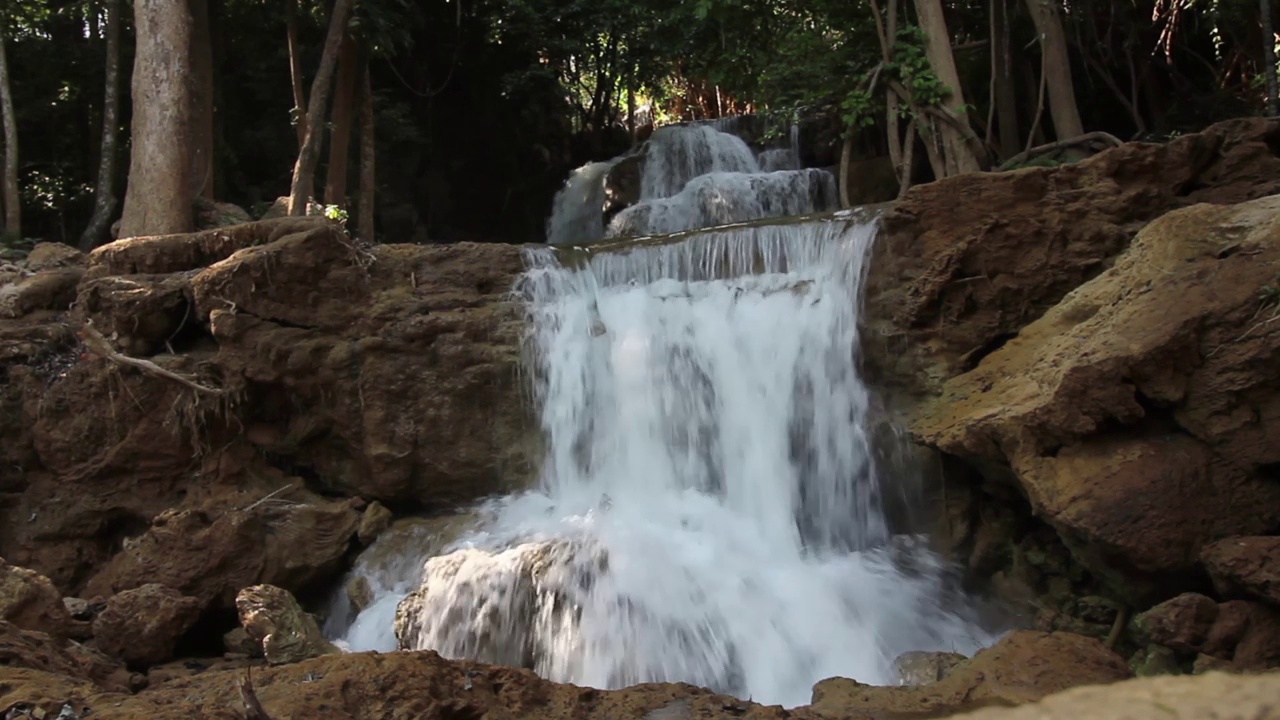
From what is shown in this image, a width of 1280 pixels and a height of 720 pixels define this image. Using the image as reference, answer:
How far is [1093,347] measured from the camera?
6.35 meters

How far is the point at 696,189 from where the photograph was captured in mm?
14125

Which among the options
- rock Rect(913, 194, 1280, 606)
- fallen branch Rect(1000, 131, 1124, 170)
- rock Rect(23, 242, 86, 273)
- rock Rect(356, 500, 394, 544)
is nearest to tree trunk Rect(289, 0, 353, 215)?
rock Rect(23, 242, 86, 273)

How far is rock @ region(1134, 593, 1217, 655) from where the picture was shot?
5.43 m

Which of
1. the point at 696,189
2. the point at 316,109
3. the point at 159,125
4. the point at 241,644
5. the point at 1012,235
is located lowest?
the point at 241,644

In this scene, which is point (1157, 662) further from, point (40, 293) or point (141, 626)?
point (40, 293)

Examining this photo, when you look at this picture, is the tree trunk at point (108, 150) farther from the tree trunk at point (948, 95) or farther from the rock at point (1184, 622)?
the rock at point (1184, 622)

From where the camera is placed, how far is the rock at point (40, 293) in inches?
336

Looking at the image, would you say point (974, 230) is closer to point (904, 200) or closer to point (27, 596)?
point (904, 200)

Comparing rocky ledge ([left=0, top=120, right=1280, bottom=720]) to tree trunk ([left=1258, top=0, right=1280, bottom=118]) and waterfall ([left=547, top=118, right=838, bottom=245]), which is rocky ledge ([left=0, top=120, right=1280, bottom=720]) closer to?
tree trunk ([left=1258, top=0, right=1280, bottom=118])

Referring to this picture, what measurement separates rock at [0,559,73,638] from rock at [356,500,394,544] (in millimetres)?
2503

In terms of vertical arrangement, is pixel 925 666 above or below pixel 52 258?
below

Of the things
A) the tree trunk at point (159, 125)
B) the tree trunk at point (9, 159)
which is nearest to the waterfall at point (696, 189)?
the tree trunk at point (159, 125)

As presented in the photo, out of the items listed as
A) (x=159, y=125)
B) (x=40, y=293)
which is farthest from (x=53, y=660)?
(x=159, y=125)

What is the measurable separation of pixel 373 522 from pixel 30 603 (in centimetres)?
292
